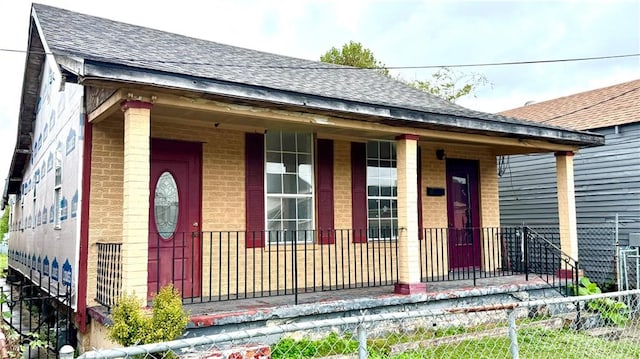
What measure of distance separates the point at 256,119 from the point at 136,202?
2042 mm

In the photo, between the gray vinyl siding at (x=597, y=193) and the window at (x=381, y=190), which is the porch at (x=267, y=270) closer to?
the window at (x=381, y=190)

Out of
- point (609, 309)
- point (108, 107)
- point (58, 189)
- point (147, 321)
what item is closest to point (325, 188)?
point (108, 107)

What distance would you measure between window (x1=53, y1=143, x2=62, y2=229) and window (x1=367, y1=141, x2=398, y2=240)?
191 inches

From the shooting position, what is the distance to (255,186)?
7438 mm

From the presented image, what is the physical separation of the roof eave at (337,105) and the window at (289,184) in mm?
1717

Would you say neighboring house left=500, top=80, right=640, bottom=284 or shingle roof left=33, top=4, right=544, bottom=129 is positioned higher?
shingle roof left=33, top=4, right=544, bottom=129

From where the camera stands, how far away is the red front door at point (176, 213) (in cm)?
664

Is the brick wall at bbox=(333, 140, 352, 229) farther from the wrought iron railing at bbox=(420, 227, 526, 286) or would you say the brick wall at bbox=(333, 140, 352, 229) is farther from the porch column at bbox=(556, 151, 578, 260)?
the porch column at bbox=(556, 151, 578, 260)

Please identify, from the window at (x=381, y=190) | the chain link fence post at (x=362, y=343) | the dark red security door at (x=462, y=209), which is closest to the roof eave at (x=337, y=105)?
the window at (x=381, y=190)

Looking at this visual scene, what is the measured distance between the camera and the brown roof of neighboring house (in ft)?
36.7

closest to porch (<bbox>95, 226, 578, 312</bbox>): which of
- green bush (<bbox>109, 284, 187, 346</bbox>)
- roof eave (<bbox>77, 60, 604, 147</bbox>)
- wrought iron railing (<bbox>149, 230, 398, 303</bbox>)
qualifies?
wrought iron railing (<bbox>149, 230, 398, 303</bbox>)

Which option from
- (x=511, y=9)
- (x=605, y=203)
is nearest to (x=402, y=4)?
(x=511, y=9)

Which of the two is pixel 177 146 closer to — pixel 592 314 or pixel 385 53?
pixel 592 314

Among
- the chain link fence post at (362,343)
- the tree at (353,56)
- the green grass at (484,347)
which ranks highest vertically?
the tree at (353,56)
